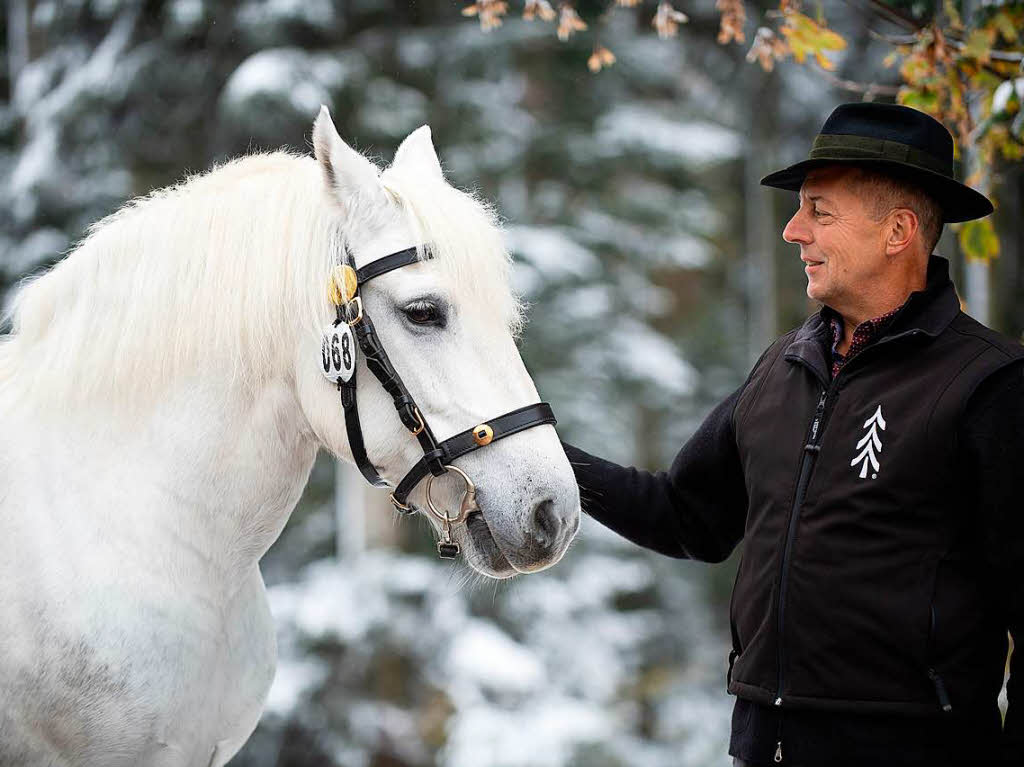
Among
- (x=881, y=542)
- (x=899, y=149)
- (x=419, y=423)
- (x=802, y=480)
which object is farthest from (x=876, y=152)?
(x=419, y=423)

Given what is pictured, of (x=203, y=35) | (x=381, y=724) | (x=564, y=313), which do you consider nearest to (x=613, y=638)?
(x=381, y=724)

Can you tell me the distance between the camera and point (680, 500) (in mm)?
2598

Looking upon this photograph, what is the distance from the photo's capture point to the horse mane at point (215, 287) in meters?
2.19

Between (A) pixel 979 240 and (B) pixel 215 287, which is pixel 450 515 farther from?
(A) pixel 979 240

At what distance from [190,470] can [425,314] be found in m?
0.62

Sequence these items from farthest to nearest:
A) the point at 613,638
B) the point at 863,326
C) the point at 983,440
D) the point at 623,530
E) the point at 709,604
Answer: the point at 709,604, the point at 613,638, the point at 623,530, the point at 863,326, the point at 983,440

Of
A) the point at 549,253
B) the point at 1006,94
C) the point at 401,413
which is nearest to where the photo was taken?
the point at 401,413

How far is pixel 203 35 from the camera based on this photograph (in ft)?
22.3

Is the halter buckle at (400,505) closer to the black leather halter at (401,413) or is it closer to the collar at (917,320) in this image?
the black leather halter at (401,413)

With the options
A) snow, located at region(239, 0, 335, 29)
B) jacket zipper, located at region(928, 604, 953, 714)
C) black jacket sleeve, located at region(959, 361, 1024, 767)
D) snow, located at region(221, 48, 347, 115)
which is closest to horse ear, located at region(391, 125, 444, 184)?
black jacket sleeve, located at region(959, 361, 1024, 767)

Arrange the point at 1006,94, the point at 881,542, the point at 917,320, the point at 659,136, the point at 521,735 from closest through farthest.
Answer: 1. the point at 881,542
2. the point at 917,320
3. the point at 1006,94
4. the point at 521,735
5. the point at 659,136

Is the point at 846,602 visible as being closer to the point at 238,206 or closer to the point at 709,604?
the point at 238,206

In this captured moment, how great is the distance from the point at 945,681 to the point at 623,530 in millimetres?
906

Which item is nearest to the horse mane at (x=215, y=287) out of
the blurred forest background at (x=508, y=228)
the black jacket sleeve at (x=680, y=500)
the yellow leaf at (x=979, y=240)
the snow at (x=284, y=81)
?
the black jacket sleeve at (x=680, y=500)
